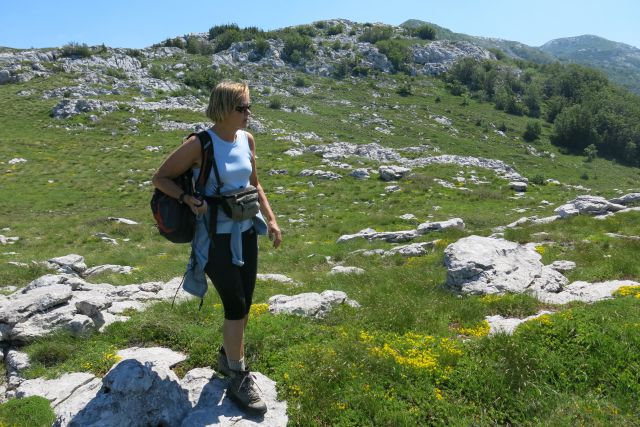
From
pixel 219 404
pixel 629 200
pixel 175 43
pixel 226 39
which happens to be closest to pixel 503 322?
pixel 219 404

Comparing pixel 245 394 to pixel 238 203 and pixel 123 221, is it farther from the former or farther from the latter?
pixel 123 221

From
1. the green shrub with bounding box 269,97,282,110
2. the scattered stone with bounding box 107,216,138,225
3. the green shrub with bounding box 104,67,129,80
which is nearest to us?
the scattered stone with bounding box 107,216,138,225

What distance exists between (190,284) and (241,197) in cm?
115

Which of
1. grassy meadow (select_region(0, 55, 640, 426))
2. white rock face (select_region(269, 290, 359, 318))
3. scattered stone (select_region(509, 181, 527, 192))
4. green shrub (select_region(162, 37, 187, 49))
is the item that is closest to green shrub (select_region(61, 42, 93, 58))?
green shrub (select_region(162, 37, 187, 49))

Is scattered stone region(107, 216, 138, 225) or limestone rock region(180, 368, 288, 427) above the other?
limestone rock region(180, 368, 288, 427)

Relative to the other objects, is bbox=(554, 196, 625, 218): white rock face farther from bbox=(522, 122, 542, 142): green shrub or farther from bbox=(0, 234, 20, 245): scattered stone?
bbox=(522, 122, 542, 142): green shrub

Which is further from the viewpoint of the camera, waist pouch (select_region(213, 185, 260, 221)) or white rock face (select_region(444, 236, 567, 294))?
white rock face (select_region(444, 236, 567, 294))

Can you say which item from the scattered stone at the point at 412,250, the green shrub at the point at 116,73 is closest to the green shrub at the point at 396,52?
the green shrub at the point at 116,73

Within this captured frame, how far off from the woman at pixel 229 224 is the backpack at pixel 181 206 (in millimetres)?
62

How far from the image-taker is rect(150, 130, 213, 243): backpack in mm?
4375

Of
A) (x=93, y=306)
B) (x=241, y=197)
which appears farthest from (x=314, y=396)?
(x=93, y=306)

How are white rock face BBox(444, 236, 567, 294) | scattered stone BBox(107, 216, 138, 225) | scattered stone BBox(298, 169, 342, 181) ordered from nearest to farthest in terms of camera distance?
white rock face BBox(444, 236, 567, 294)
scattered stone BBox(107, 216, 138, 225)
scattered stone BBox(298, 169, 342, 181)

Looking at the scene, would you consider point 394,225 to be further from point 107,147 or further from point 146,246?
point 107,147

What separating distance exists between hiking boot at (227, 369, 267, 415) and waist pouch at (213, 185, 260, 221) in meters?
1.80
